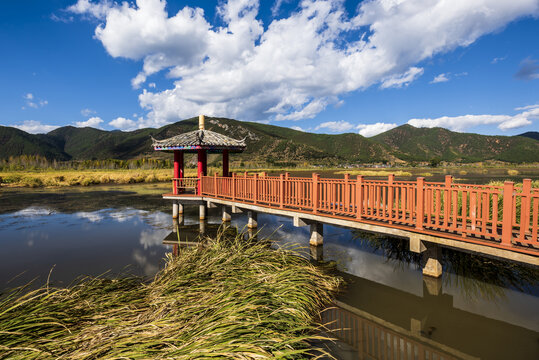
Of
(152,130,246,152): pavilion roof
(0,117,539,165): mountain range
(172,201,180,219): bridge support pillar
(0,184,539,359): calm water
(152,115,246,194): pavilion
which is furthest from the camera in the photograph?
(0,117,539,165): mountain range

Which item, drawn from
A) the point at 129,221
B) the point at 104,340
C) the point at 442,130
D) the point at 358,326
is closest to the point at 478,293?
the point at 358,326

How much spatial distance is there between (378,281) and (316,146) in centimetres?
12670

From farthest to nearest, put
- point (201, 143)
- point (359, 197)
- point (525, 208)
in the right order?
point (201, 143) → point (359, 197) → point (525, 208)

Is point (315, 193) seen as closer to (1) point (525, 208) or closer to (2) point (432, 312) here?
(2) point (432, 312)

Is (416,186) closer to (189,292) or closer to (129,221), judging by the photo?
(189,292)

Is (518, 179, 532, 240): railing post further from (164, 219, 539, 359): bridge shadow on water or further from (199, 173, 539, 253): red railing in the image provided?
(164, 219, 539, 359): bridge shadow on water

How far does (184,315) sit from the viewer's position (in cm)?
371

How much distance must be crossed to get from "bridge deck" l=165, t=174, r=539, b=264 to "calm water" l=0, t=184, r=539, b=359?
124cm

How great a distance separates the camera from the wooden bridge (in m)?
4.95

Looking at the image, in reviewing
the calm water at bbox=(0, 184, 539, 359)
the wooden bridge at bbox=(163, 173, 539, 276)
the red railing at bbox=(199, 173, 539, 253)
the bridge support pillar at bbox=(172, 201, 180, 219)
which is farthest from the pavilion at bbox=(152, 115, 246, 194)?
the calm water at bbox=(0, 184, 539, 359)

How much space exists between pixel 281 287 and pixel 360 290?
2.37 m

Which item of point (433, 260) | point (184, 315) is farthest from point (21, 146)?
point (433, 260)

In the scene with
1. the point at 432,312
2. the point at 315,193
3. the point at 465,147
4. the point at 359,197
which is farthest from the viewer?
the point at 465,147

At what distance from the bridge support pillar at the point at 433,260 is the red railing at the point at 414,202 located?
1.74 ft
